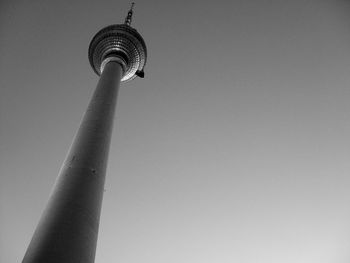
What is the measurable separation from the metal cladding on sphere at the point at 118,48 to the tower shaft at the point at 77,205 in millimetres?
9334

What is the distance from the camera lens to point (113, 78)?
15.8 meters

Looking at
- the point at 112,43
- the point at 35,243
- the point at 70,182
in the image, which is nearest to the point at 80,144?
the point at 70,182

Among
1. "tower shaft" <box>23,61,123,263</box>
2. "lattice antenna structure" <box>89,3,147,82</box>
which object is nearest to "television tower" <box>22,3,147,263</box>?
"tower shaft" <box>23,61,123,263</box>

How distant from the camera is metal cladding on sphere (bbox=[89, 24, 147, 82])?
19953 millimetres

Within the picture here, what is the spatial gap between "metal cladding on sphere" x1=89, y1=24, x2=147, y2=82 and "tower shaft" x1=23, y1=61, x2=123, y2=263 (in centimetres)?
933

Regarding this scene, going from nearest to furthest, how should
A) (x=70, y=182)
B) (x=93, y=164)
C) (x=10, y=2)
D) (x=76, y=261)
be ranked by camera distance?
1. (x=76, y=261)
2. (x=70, y=182)
3. (x=93, y=164)
4. (x=10, y=2)

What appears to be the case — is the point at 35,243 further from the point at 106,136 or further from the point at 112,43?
the point at 112,43

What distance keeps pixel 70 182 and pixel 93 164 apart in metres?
1.10

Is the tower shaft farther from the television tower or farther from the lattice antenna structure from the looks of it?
the lattice antenna structure

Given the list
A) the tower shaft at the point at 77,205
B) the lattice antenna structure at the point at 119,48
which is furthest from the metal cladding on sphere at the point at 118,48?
the tower shaft at the point at 77,205

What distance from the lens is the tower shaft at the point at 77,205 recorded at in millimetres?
6207

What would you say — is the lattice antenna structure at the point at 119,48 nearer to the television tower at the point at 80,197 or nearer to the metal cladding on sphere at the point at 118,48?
the metal cladding on sphere at the point at 118,48

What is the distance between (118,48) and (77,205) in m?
14.5

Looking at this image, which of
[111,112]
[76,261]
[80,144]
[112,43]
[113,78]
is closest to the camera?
[76,261]
